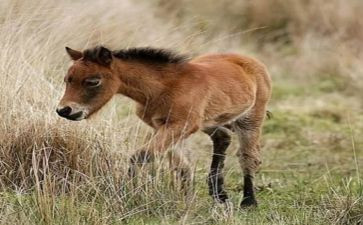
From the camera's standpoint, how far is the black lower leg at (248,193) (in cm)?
853

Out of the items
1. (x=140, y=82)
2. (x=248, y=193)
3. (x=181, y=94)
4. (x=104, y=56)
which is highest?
(x=104, y=56)

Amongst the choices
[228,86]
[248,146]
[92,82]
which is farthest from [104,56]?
[248,146]

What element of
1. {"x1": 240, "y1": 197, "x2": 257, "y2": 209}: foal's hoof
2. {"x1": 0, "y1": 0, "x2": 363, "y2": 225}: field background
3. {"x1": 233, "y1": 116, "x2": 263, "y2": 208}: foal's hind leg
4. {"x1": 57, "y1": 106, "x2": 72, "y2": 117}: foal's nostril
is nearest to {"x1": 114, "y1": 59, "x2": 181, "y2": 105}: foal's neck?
{"x1": 0, "y1": 0, "x2": 363, "y2": 225}: field background

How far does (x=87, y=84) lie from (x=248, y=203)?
176 cm

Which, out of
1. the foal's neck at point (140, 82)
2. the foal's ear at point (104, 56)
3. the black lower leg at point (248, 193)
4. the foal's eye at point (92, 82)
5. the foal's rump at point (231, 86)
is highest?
the foal's ear at point (104, 56)

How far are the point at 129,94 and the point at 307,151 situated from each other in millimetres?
3761

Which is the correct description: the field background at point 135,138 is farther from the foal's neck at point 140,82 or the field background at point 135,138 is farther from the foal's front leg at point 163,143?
the foal's neck at point 140,82

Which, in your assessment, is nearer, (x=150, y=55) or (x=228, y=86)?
(x=150, y=55)

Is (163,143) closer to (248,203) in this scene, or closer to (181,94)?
(181,94)

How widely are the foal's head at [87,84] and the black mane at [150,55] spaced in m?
0.24

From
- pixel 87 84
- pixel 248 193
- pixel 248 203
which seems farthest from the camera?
pixel 248 193

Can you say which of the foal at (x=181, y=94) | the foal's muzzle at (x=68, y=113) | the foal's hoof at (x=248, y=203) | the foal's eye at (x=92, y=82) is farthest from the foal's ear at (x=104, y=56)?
the foal's hoof at (x=248, y=203)

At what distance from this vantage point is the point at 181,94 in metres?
8.01

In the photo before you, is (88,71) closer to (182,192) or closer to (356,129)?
(182,192)
